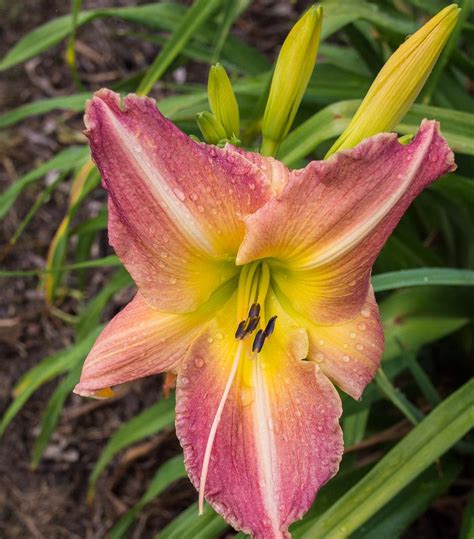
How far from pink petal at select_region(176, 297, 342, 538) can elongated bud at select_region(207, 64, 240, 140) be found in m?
0.28

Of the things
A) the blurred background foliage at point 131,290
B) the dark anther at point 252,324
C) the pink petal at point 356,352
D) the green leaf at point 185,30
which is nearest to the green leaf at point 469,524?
the blurred background foliage at point 131,290

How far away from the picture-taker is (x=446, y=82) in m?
1.54

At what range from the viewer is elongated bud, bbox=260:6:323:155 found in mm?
930

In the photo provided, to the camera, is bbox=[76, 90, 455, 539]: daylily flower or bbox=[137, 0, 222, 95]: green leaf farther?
bbox=[137, 0, 222, 95]: green leaf

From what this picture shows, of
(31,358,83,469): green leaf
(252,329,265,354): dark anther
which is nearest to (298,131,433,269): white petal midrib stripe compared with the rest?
(252,329,265,354): dark anther

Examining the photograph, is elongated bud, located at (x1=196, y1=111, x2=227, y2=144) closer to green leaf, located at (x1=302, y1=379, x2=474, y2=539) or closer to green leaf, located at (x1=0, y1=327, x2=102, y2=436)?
green leaf, located at (x1=302, y1=379, x2=474, y2=539)

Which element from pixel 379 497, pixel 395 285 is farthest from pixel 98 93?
pixel 379 497

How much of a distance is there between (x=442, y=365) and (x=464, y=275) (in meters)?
0.67

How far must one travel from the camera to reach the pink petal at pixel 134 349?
35.0 inches

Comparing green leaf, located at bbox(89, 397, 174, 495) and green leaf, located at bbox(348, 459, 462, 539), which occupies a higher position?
green leaf, located at bbox(348, 459, 462, 539)

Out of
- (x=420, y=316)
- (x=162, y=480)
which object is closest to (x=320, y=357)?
(x=420, y=316)

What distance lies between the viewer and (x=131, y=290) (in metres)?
2.24

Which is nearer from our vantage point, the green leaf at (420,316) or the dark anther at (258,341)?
the dark anther at (258,341)

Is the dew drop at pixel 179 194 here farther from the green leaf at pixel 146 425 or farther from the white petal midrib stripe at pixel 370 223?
the green leaf at pixel 146 425
